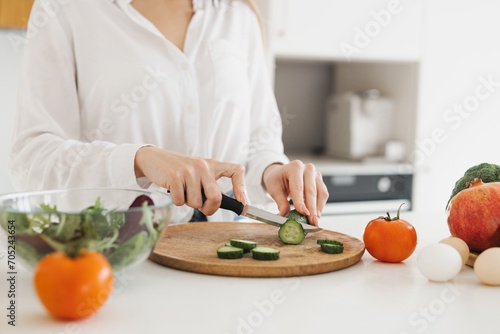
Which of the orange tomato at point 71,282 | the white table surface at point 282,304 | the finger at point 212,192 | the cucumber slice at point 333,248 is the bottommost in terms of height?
the white table surface at point 282,304

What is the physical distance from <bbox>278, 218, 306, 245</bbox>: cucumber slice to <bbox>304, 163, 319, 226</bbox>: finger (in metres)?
0.09

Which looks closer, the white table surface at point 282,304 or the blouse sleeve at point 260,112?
the white table surface at point 282,304

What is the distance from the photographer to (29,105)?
136 centimetres

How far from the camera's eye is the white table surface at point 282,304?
2.34 ft

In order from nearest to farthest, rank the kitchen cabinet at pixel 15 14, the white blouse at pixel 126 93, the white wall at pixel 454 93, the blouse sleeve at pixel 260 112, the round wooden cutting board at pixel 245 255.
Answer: the round wooden cutting board at pixel 245 255 → the white blouse at pixel 126 93 → the blouse sleeve at pixel 260 112 → the kitchen cabinet at pixel 15 14 → the white wall at pixel 454 93

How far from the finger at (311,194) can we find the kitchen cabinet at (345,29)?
148cm

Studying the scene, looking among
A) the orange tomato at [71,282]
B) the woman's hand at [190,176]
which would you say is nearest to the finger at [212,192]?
the woman's hand at [190,176]

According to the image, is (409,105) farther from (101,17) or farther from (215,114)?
(101,17)

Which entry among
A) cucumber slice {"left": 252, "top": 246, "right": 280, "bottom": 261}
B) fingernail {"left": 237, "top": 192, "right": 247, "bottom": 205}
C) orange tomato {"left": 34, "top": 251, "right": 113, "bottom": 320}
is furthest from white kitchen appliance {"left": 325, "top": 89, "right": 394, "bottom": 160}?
orange tomato {"left": 34, "top": 251, "right": 113, "bottom": 320}

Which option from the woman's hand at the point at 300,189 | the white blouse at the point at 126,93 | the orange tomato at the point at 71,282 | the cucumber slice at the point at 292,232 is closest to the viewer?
the orange tomato at the point at 71,282

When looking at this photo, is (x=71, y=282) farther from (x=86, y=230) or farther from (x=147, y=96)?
(x=147, y=96)

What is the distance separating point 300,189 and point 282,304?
411 millimetres

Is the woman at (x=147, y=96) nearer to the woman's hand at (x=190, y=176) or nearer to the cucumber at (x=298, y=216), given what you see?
the cucumber at (x=298, y=216)

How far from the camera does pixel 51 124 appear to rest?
135 centimetres
